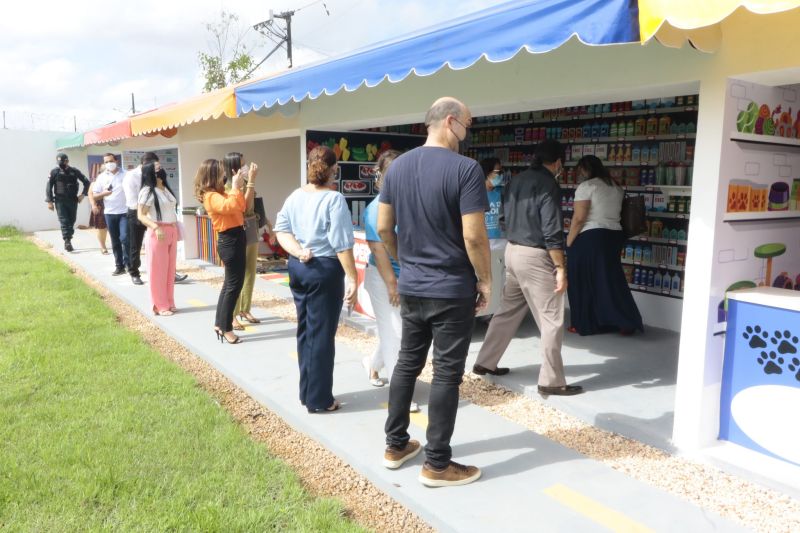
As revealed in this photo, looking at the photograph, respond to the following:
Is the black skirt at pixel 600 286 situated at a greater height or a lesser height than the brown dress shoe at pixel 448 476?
greater

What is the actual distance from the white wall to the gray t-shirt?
740 inches

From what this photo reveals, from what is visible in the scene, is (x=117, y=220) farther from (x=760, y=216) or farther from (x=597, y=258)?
(x=760, y=216)

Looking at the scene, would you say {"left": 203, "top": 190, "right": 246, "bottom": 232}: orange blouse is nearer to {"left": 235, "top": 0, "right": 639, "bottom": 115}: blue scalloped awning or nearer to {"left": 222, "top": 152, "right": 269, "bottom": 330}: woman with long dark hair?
{"left": 222, "top": 152, "right": 269, "bottom": 330}: woman with long dark hair

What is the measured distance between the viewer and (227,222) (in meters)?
5.44

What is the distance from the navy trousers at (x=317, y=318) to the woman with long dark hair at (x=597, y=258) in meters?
2.73

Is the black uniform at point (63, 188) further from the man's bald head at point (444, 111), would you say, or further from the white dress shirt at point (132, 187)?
the man's bald head at point (444, 111)

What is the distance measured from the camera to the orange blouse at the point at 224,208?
5.30 meters

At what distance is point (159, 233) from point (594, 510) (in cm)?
522

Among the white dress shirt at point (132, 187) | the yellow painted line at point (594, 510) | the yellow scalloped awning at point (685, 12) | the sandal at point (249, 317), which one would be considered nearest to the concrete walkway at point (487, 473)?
the yellow painted line at point (594, 510)

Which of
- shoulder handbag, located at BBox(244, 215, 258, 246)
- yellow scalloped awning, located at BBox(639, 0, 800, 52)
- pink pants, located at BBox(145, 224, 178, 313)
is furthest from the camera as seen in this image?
pink pants, located at BBox(145, 224, 178, 313)

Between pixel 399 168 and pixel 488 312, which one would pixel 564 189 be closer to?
pixel 488 312

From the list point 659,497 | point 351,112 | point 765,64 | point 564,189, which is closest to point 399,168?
point 765,64

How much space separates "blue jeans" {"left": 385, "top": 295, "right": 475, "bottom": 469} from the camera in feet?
9.30

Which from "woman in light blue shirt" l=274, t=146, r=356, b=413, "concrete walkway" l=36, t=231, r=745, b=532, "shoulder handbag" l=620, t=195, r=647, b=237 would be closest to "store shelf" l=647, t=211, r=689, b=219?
"shoulder handbag" l=620, t=195, r=647, b=237
